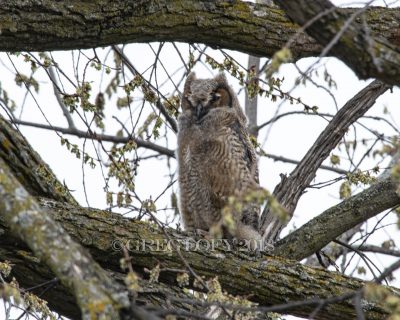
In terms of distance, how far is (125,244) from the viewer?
3996mm

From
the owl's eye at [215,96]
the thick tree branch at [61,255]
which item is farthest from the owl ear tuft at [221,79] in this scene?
the thick tree branch at [61,255]

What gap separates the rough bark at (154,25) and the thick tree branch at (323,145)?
0.73 m

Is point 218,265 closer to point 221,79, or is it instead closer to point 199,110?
point 199,110

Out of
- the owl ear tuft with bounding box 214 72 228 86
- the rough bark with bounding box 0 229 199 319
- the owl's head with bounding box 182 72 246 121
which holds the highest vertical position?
the owl ear tuft with bounding box 214 72 228 86

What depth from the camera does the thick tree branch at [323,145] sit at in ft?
16.3

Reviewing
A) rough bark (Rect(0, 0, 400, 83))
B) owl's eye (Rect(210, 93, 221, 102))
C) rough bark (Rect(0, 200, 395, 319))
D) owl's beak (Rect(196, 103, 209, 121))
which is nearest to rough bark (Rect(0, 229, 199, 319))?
rough bark (Rect(0, 200, 395, 319))

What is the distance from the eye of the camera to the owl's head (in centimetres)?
552

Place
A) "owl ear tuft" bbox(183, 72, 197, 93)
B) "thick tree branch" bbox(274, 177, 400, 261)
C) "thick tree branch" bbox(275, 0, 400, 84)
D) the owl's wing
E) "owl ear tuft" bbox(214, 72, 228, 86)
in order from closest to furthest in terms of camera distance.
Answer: "thick tree branch" bbox(275, 0, 400, 84), "thick tree branch" bbox(274, 177, 400, 261), the owl's wing, "owl ear tuft" bbox(183, 72, 197, 93), "owl ear tuft" bbox(214, 72, 228, 86)

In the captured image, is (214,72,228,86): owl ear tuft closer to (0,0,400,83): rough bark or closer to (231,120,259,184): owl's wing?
(231,120,259,184): owl's wing

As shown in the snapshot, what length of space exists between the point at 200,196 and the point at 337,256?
72.0 inches

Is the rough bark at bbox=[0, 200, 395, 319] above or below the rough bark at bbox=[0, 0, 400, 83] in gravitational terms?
below

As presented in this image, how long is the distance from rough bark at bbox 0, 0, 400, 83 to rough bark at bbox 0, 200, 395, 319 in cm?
92

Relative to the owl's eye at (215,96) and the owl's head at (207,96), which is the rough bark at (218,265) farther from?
the owl's eye at (215,96)

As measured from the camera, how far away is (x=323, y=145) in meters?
5.02
